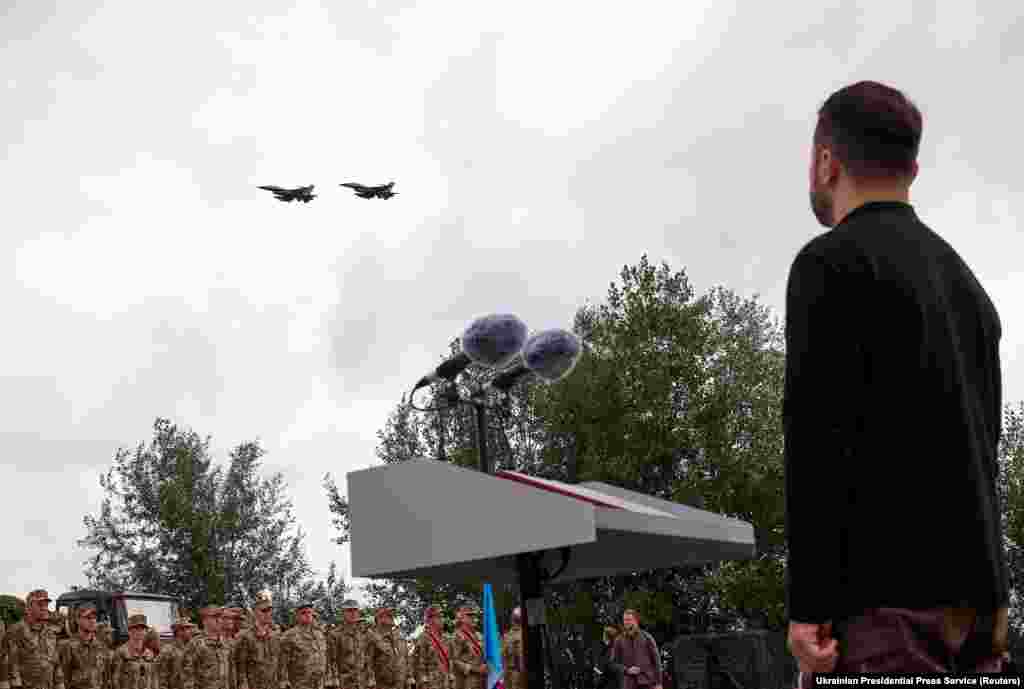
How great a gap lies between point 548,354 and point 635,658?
11081 millimetres

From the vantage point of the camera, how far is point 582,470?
4141 centimetres

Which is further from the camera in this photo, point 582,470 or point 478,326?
point 582,470

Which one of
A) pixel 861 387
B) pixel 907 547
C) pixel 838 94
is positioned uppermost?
pixel 838 94

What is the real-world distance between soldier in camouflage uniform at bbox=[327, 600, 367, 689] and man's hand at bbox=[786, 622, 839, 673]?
19156mm

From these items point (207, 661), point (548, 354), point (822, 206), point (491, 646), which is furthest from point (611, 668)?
point (822, 206)

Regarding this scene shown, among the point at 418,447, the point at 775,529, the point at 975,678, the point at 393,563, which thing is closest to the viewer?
the point at 975,678

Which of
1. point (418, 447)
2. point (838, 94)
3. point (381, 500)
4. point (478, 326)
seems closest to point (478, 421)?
point (478, 326)

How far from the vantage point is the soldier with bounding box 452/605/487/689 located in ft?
74.0

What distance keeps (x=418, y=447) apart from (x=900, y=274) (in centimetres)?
4966

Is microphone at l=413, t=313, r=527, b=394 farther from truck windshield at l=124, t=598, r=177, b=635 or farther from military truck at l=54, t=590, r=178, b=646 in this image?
truck windshield at l=124, t=598, r=177, b=635

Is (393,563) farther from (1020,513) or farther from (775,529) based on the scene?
(1020,513)

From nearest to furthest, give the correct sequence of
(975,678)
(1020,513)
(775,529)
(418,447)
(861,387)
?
(975,678) → (861,387) → (775,529) → (1020,513) → (418,447)

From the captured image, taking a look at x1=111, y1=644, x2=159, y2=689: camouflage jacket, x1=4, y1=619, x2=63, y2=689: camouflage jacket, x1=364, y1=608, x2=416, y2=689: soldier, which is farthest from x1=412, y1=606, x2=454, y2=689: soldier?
x1=4, y1=619, x2=63, y2=689: camouflage jacket

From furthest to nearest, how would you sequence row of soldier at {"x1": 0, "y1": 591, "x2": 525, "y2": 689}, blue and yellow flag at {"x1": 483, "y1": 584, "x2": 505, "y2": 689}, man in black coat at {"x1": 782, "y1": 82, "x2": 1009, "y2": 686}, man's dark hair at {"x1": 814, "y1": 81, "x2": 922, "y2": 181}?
row of soldier at {"x1": 0, "y1": 591, "x2": 525, "y2": 689}, blue and yellow flag at {"x1": 483, "y1": 584, "x2": 505, "y2": 689}, man's dark hair at {"x1": 814, "y1": 81, "x2": 922, "y2": 181}, man in black coat at {"x1": 782, "y1": 82, "x2": 1009, "y2": 686}
